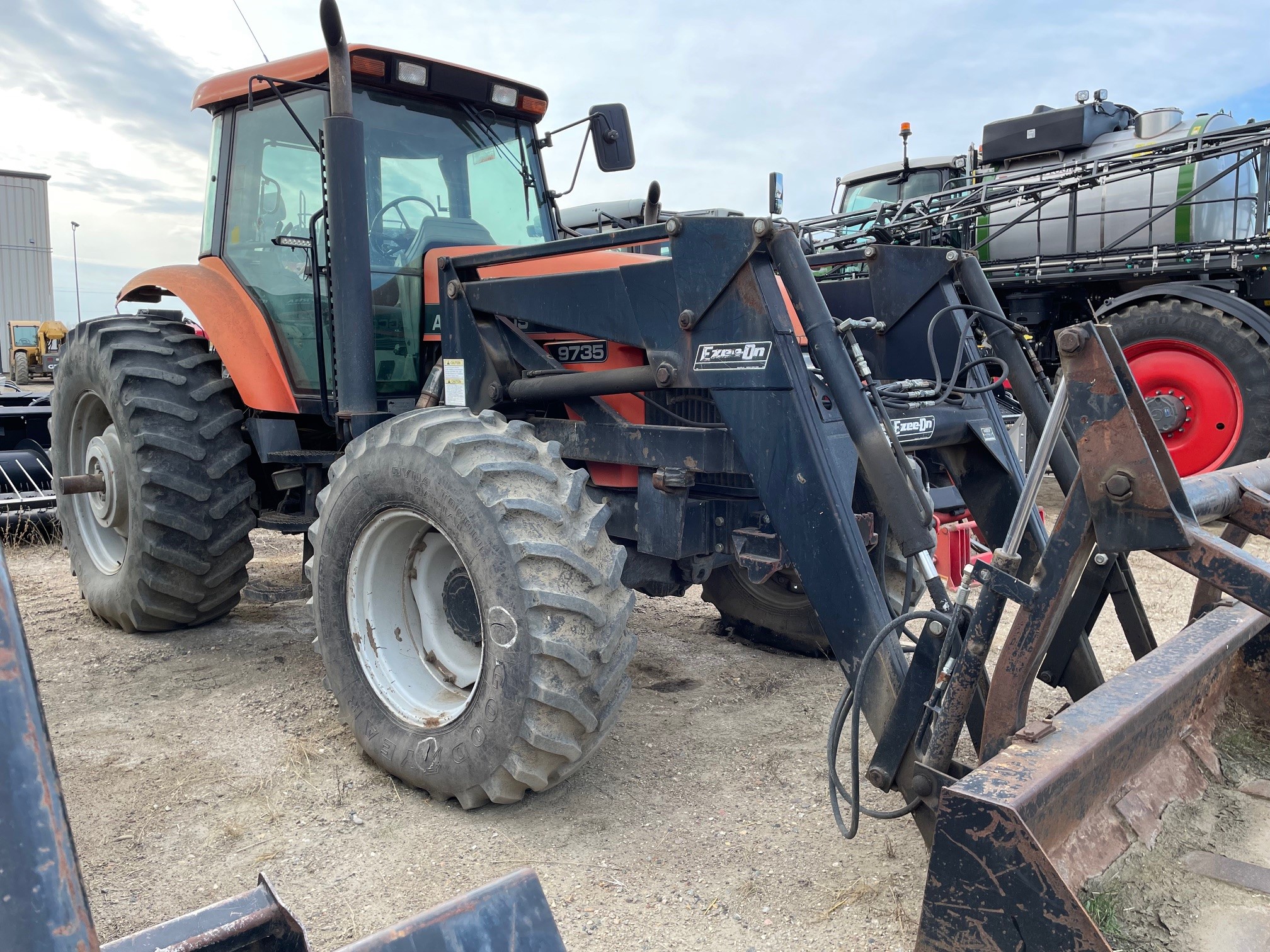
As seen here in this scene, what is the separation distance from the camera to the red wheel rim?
779 cm

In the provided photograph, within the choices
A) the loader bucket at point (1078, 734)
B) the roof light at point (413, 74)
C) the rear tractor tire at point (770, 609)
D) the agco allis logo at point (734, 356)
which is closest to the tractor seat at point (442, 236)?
the roof light at point (413, 74)

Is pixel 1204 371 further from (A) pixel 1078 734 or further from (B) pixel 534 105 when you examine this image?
(A) pixel 1078 734

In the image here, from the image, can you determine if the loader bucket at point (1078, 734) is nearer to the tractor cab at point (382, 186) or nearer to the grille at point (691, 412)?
the grille at point (691, 412)

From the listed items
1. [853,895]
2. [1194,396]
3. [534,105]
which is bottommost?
[853,895]

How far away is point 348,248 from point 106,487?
1972 mm

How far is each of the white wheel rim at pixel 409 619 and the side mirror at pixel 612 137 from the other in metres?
2.00

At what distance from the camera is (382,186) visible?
4004mm

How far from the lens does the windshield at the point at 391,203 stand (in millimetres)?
4035

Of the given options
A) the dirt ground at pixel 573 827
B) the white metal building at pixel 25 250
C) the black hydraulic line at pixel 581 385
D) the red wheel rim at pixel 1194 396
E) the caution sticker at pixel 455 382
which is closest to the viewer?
the dirt ground at pixel 573 827

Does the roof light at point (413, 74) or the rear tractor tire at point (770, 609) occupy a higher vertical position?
the roof light at point (413, 74)

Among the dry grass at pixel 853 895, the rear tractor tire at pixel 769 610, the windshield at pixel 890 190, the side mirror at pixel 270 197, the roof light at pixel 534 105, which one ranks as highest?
the windshield at pixel 890 190

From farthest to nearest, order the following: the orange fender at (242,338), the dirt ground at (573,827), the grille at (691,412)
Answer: the orange fender at (242,338), the grille at (691,412), the dirt ground at (573,827)

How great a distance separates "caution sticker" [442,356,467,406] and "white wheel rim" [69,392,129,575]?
174cm

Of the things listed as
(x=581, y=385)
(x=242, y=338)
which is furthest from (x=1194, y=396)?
(x=242, y=338)
